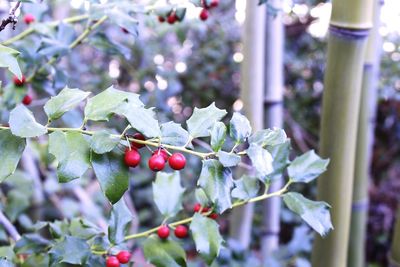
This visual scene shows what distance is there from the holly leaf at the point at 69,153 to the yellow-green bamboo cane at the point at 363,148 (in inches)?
22.2

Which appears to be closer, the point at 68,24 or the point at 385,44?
the point at 68,24

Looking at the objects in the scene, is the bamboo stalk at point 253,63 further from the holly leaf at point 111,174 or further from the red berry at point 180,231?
the holly leaf at point 111,174

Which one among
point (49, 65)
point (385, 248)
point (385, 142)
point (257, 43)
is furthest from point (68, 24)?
point (385, 142)

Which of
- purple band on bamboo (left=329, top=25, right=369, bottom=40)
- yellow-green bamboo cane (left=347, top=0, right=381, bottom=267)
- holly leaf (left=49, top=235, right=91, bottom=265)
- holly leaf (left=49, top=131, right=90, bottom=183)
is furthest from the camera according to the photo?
yellow-green bamboo cane (left=347, top=0, right=381, bottom=267)

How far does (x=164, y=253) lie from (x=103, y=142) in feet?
0.68

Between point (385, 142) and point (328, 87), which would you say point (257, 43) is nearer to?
point (328, 87)

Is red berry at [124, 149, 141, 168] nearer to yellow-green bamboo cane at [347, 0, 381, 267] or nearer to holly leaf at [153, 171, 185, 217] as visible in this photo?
holly leaf at [153, 171, 185, 217]

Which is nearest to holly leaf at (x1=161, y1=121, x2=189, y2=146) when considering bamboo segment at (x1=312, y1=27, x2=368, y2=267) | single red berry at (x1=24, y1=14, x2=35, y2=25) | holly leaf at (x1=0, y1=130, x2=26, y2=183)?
holly leaf at (x1=0, y1=130, x2=26, y2=183)

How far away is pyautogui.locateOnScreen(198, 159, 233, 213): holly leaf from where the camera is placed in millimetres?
417

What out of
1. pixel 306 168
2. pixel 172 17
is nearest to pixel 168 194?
pixel 306 168

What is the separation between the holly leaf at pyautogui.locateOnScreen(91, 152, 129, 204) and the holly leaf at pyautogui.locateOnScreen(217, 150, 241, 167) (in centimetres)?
8

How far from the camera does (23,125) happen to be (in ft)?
1.38

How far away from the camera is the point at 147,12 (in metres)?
0.75

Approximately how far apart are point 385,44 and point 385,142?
1.60 feet
